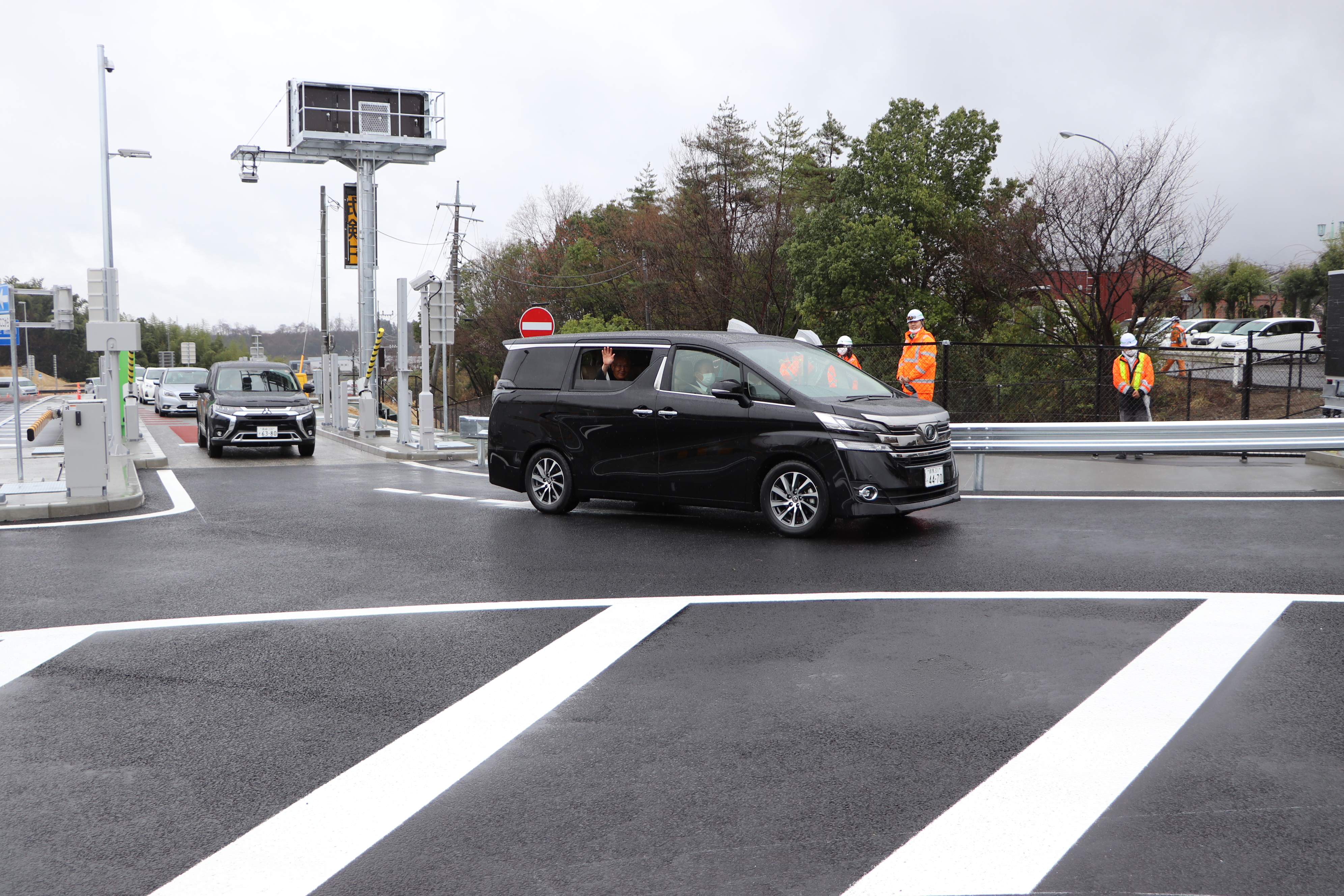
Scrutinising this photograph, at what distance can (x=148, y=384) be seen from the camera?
4709 cm

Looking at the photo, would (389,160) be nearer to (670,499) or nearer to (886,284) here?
(886,284)

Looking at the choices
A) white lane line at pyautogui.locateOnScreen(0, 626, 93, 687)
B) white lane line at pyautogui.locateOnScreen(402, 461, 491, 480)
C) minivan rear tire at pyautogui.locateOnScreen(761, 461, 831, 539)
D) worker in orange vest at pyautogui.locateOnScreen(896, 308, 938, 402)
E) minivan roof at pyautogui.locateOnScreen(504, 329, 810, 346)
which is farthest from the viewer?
white lane line at pyautogui.locateOnScreen(402, 461, 491, 480)

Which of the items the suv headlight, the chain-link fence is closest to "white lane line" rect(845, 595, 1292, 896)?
the suv headlight

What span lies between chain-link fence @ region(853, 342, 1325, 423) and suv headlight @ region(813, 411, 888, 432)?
6168 millimetres

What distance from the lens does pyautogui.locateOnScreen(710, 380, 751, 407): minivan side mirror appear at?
9438 millimetres

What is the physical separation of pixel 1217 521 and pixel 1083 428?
133 inches

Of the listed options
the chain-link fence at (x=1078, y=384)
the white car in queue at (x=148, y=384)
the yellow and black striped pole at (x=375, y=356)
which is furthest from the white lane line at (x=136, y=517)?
the white car in queue at (x=148, y=384)

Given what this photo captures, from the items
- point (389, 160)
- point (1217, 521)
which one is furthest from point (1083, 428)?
point (389, 160)

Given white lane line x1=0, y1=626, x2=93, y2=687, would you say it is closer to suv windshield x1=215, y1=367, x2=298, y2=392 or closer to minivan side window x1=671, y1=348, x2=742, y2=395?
minivan side window x1=671, y1=348, x2=742, y2=395

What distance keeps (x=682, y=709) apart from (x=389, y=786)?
4.41ft

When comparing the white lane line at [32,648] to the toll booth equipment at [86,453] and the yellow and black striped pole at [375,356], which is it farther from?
the yellow and black striped pole at [375,356]

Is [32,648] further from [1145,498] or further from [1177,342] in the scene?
[1177,342]

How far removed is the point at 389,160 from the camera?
2095 inches

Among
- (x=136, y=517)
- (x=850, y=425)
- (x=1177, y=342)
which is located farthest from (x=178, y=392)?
(x=850, y=425)
